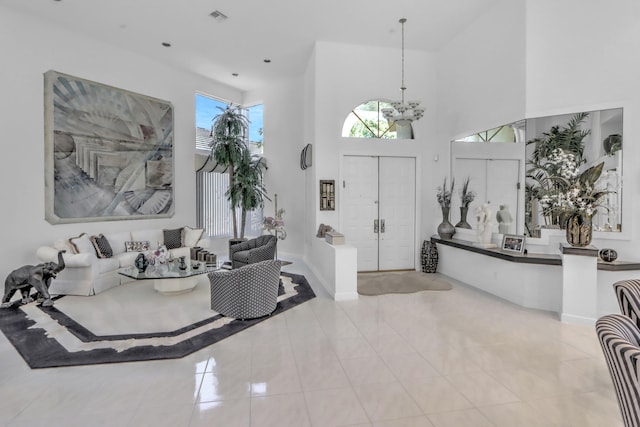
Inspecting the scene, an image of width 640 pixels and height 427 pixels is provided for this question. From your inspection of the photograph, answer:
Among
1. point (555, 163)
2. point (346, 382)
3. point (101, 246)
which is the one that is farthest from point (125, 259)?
point (555, 163)

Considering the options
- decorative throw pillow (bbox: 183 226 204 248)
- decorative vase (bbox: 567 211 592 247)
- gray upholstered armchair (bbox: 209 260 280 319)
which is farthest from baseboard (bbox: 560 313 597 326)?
decorative throw pillow (bbox: 183 226 204 248)

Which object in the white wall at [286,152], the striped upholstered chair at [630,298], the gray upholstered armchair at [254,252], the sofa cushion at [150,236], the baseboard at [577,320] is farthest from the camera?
the white wall at [286,152]

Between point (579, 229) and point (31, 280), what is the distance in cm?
722

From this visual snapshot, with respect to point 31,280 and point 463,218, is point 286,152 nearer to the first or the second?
point 463,218

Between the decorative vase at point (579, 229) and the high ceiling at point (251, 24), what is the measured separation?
3487 millimetres

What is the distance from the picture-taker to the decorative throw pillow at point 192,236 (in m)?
7.09

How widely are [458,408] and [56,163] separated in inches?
264

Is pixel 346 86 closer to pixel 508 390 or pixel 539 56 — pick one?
pixel 539 56

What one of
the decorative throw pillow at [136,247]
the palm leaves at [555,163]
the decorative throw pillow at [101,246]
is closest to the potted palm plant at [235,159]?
the decorative throw pillow at [136,247]

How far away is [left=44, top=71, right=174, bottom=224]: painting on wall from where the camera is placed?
5.65 metres

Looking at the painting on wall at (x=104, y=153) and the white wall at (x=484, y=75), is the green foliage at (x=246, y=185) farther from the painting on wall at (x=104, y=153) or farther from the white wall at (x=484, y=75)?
the white wall at (x=484, y=75)

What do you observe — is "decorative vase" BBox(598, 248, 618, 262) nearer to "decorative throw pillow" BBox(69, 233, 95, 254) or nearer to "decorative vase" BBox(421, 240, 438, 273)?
"decorative vase" BBox(421, 240, 438, 273)

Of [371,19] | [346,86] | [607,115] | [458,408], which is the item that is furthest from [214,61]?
[458,408]

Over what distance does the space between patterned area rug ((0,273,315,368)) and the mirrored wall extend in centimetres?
350
